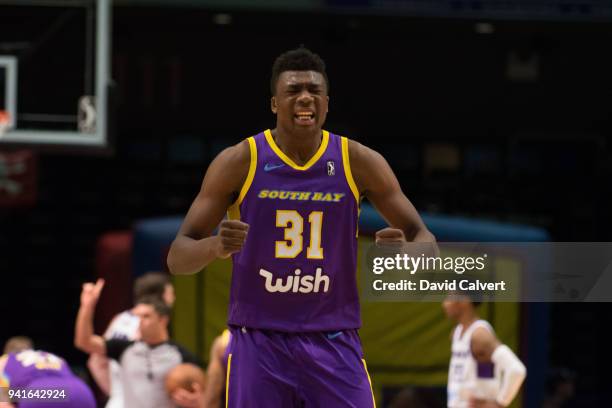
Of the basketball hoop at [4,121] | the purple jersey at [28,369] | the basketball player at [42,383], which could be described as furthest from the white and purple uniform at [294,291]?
the basketball hoop at [4,121]

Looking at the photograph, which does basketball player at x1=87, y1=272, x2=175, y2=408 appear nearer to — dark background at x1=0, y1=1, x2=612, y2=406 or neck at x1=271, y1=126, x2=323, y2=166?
neck at x1=271, y1=126, x2=323, y2=166

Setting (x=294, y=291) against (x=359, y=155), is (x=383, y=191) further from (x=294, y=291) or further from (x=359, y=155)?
(x=294, y=291)

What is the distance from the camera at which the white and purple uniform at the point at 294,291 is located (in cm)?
509

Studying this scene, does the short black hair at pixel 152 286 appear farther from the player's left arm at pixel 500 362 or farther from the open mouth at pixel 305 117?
the open mouth at pixel 305 117

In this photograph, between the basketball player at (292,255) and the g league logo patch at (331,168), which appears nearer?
the basketball player at (292,255)

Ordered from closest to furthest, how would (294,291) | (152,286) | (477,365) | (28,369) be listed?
(294,291) < (28,369) < (152,286) < (477,365)

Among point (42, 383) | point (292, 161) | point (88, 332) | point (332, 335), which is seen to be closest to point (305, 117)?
point (292, 161)

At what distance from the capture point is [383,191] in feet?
17.5

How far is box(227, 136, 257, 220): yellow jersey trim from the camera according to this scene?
517 cm

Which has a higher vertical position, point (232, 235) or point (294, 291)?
point (232, 235)

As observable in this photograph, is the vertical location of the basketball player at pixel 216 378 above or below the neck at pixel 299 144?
below

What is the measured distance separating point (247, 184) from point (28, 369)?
2.75 m

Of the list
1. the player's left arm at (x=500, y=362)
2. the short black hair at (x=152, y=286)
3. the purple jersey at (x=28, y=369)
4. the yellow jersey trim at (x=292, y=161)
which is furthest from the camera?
the short black hair at (x=152, y=286)

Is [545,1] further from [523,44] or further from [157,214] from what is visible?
[157,214]
